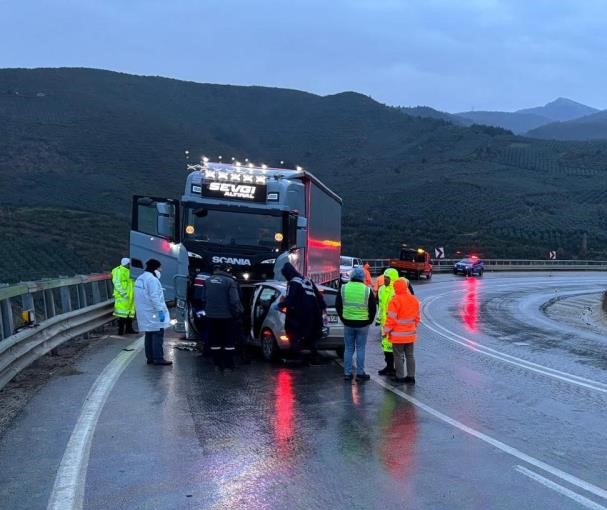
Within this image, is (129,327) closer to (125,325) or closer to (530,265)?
(125,325)

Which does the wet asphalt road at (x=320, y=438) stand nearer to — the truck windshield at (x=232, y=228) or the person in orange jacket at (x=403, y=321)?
the person in orange jacket at (x=403, y=321)

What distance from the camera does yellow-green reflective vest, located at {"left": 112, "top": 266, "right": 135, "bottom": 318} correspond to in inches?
591

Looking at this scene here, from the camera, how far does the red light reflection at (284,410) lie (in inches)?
287

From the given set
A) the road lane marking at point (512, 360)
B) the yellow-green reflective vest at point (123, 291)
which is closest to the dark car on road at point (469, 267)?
the road lane marking at point (512, 360)

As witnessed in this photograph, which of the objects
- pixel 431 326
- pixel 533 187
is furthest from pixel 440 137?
pixel 431 326

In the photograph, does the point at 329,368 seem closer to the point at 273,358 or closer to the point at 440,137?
the point at 273,358

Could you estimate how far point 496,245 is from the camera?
78.1 metres

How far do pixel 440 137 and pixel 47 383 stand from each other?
559 ft

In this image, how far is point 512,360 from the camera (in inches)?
532

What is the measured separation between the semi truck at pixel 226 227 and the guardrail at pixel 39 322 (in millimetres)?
1552

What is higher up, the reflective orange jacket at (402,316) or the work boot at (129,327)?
the reflective orange jacket at (402,316)

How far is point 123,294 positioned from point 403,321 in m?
6.93

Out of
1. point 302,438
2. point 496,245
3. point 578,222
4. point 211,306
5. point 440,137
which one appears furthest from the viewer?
point 440,137

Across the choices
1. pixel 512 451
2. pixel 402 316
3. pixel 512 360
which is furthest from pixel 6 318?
pixel 512 360
